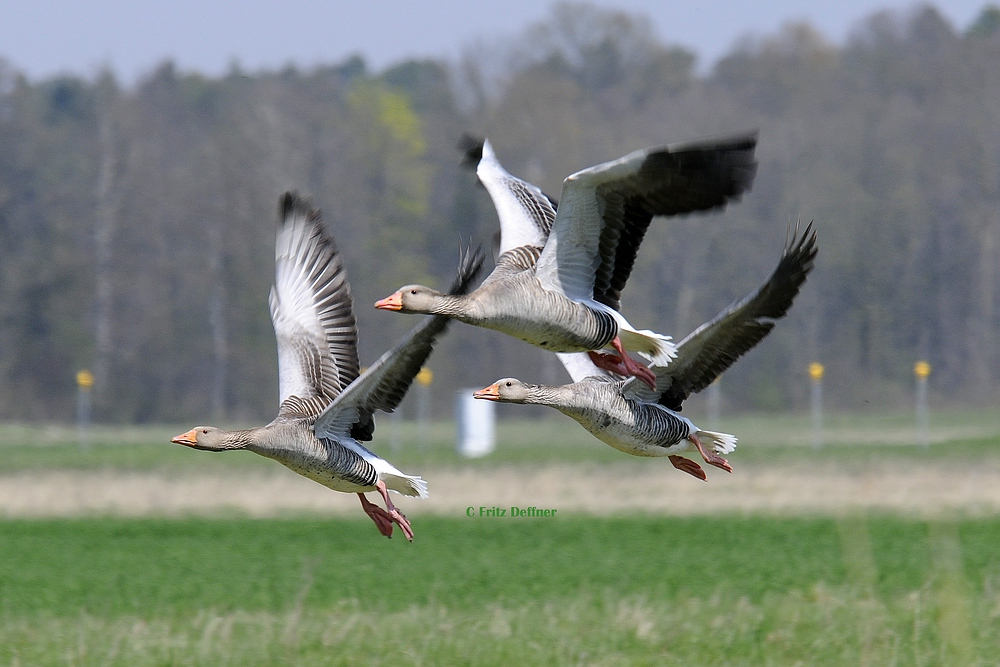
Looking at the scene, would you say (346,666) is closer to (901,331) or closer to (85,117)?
(901,331)

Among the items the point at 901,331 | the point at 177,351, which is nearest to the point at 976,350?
the point at 901,331

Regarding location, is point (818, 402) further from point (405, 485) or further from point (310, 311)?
point (405, 485)

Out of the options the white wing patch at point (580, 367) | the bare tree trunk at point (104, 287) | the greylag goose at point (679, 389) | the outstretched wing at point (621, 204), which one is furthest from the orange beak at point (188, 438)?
the bare tree trunk at point (104, 287)

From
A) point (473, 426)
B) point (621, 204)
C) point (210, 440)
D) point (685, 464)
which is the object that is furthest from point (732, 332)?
point (473, 426)

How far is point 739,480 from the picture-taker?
110ft

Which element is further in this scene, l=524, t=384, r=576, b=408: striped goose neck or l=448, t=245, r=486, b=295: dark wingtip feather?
l=448, t=245, r=486, b=295: dark wingtip feather

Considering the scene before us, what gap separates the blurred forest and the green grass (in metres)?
3.66

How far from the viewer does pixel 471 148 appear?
8.32 meters

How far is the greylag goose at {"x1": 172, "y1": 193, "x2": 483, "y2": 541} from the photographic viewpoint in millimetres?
5582

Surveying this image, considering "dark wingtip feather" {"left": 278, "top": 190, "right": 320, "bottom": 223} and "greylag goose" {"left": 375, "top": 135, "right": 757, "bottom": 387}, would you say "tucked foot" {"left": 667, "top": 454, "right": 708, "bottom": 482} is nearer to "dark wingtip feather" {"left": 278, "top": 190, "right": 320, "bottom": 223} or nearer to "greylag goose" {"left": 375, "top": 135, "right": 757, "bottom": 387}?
"greylag goose" {"left": 375, "top": 135, "right": 757, "bottom": 387}

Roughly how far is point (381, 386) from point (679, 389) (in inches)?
61.1

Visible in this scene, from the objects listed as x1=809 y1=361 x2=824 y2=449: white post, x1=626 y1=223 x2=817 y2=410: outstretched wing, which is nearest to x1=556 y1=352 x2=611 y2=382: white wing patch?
x1=626 y1=223 x2=817 y2=410: outstretched wing

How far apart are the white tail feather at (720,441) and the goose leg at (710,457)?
228 mm

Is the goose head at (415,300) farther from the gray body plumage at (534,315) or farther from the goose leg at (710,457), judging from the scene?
the goose leg at (710,457)
